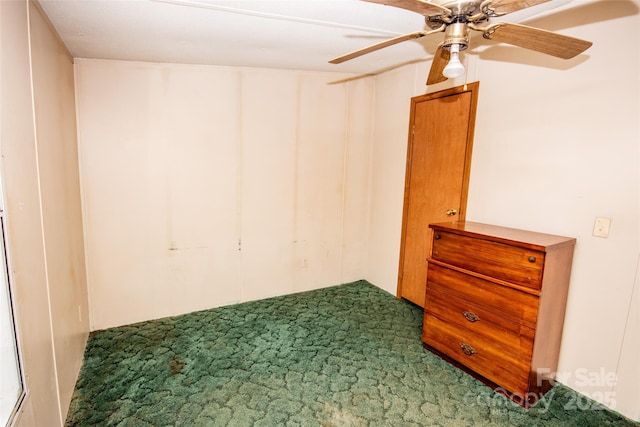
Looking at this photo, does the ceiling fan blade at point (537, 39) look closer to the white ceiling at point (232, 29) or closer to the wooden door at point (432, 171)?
the white ceiling at point (232, 29)

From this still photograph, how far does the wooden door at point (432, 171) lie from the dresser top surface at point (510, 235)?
0.43 meters

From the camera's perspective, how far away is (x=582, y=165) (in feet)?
6.93

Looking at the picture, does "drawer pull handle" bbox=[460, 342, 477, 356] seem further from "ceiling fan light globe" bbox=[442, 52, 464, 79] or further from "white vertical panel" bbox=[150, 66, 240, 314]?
"white vertical panel" bbox=[150, 66, 240, 314]

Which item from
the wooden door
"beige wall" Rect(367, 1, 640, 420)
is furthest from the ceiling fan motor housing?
the wooden door

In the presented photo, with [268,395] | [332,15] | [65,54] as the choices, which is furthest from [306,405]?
[65,54]

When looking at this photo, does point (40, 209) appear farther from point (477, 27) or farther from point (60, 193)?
point (477, 27)

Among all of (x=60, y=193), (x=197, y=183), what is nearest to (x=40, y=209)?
(x=60, y=193)

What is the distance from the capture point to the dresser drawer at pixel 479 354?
204cm

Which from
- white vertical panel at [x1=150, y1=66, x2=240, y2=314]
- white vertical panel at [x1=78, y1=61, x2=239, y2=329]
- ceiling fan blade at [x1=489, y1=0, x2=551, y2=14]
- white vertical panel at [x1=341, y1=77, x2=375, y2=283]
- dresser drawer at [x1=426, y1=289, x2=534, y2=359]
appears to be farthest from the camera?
white vertical panel at [x1=341, y1=77, x2=375, y2=283]

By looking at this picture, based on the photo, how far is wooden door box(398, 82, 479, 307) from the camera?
286 cm

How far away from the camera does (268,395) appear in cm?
213

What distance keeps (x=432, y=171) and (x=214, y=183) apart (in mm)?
2075

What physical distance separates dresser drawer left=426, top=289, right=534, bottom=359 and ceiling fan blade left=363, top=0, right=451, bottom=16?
1.77 metres

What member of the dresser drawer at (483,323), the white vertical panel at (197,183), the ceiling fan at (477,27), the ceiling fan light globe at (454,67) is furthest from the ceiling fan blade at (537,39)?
the white vertical panel at (197,183)
